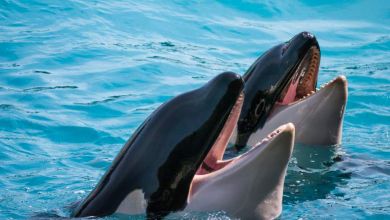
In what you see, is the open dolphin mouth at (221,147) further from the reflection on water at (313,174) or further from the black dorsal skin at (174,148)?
the reflection on water at (313,174)

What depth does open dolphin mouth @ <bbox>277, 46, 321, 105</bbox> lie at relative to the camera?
7773 mm

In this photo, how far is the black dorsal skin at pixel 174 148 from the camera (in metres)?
5.74

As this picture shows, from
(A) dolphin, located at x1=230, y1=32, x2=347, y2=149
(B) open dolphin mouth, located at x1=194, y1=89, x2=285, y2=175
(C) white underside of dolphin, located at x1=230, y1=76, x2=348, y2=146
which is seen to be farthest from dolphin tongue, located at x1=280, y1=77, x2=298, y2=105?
(B) open dolphin mouth, located at x1=194, y1=89, x2=285, y2=175

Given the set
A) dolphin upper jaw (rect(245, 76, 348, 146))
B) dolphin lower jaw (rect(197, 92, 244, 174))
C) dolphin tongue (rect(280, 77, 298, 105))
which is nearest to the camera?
dolphin lower jaw (rect(197, 92, 244, 174))

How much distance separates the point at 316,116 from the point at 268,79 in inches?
22.1

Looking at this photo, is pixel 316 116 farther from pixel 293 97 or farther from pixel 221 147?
pixel 221 147

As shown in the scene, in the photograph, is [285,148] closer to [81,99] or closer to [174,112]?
[174,112]

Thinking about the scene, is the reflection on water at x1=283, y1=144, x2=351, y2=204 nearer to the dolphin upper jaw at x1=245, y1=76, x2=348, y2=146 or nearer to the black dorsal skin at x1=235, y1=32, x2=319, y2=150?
the dolphin upper jaw at x1=245, y1=76, x2=348, y2=146

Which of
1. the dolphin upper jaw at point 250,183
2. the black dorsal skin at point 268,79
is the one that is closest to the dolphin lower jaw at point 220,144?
the dolphin upper jaw at point 250,183

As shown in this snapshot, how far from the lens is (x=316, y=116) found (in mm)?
7883

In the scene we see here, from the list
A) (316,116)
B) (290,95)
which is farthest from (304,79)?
(316,116)

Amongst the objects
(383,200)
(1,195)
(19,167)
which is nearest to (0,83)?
(19,167)

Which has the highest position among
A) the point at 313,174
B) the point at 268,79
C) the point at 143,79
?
the point at 268,79

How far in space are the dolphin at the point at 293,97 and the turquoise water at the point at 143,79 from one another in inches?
10.9
